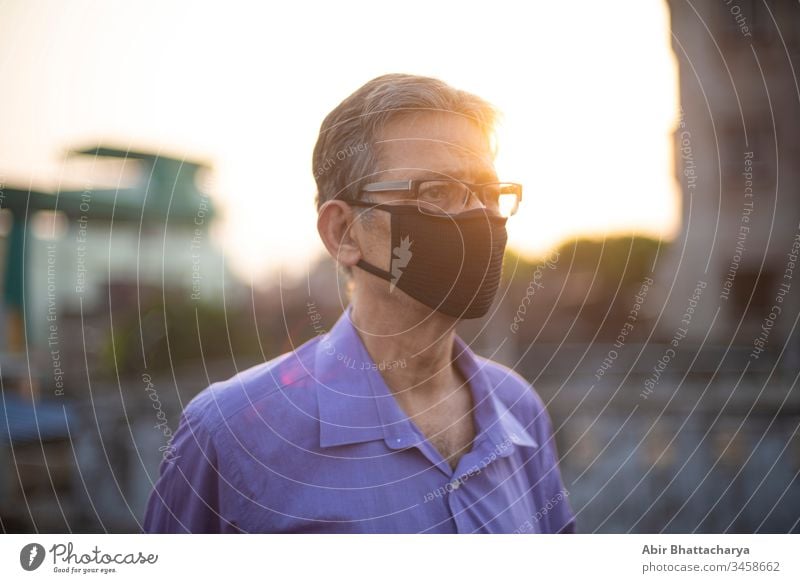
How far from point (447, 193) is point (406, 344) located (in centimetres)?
29

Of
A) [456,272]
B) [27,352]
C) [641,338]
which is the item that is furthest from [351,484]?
[641,338]

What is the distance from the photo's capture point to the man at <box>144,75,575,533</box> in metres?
1.18

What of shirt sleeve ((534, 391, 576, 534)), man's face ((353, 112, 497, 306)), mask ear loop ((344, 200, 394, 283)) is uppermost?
man's face ((353, 112, 497, 306))

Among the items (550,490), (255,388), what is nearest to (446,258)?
(255,388)

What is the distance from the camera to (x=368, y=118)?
121cm

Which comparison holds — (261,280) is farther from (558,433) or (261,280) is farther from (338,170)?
(558,433)

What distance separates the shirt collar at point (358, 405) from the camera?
1185mm

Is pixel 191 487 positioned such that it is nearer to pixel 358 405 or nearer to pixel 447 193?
pixel 358 405

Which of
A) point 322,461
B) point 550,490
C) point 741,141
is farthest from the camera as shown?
point 741,141

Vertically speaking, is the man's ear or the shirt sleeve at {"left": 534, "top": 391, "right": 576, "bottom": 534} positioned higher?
the man's ear

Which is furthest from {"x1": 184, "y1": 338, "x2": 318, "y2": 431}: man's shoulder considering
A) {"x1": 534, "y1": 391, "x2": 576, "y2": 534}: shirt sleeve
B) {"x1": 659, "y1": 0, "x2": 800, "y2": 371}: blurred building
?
{"x1": 659, "y1": 0, "x2": 800, "y2": 371}: blurred building

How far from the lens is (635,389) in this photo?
8.13ft

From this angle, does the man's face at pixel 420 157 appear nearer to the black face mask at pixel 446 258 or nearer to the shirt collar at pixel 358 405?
the black face mask at pixel 446 258

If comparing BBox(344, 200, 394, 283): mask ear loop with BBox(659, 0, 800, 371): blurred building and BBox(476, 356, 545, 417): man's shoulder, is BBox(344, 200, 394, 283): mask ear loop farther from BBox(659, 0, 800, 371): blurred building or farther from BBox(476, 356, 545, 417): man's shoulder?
BBox(659, 0, 800, 371): blurred building
